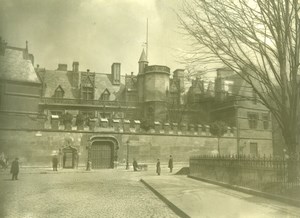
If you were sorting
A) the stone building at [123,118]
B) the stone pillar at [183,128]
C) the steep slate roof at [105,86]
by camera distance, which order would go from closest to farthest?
the stone building at [123,118], the stone pillar at [183,128], the steep slate roof at [105,86]

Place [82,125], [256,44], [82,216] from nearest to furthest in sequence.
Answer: [82,216] → [256,44] → [82,125]

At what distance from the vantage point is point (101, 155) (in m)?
27.7

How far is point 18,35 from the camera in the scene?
22.7ft

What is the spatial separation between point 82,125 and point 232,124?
50.9 ft

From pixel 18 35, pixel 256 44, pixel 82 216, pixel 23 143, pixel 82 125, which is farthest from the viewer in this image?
pixel 82 125

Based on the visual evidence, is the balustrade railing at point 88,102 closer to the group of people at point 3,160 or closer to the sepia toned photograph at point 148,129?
the sepia toned photograph at point 148,129

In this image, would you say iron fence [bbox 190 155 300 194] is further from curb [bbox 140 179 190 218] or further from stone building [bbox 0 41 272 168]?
stone building [bbox 0 41 272 168]

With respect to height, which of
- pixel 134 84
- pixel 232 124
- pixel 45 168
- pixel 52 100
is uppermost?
pixel 134 84

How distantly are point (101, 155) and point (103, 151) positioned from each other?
1.25ft

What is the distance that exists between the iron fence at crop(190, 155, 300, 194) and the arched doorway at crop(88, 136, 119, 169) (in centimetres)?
1316

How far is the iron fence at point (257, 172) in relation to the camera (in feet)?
32.8

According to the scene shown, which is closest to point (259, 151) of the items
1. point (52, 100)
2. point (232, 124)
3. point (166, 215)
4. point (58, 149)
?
point (232, 124)

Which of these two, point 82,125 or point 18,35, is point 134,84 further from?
point 18,35

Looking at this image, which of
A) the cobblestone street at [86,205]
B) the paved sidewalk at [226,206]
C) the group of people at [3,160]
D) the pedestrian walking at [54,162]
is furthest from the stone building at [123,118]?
the paved sidewalk at [226,206]
